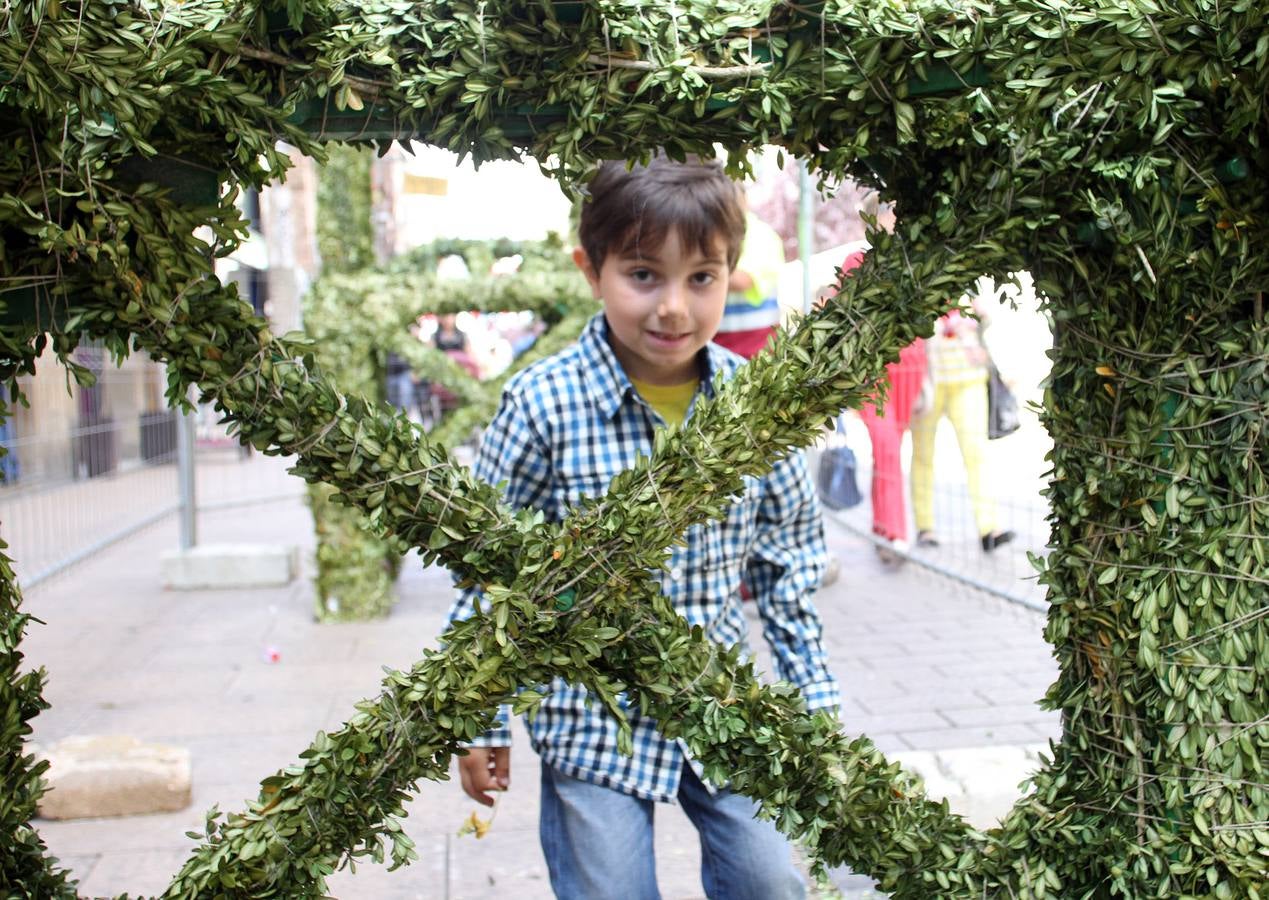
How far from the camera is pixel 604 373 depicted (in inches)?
90.3

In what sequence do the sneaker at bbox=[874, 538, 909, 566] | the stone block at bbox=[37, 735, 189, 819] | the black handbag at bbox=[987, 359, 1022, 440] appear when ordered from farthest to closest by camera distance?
the sneaker at bbox=[874, 538, 909, 566]
the black handbag at bbox=[987, 359, 1022, 440]
the stone block at bbox=[37, 735, 189, 819]

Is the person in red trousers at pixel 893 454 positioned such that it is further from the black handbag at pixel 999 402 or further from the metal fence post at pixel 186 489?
the metal fence post at pixel 186 489

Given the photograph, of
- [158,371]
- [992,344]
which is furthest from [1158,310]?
[158,371]

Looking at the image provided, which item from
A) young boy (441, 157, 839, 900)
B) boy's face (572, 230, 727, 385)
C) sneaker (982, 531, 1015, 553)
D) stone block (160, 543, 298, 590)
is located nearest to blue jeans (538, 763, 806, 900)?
young boy (441, 157, 839, 900)

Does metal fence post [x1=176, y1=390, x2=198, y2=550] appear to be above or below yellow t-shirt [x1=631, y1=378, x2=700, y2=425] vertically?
below

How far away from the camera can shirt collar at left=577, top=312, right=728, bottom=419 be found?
2264 millimetres

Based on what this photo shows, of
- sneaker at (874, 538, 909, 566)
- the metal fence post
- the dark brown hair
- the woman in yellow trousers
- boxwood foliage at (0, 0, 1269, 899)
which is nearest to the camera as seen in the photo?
boxwood foliage at (0, 0, 1269, 899)

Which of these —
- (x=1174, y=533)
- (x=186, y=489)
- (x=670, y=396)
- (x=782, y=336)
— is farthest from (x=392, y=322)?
(x=1174, y=533)

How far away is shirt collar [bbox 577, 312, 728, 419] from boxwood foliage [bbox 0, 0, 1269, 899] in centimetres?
70

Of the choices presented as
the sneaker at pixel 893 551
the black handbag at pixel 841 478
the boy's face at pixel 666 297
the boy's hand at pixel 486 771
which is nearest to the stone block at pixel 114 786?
the boy's hand at pixel 486 771

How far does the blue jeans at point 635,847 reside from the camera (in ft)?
7.04

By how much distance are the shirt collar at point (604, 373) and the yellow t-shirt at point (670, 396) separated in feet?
0.15

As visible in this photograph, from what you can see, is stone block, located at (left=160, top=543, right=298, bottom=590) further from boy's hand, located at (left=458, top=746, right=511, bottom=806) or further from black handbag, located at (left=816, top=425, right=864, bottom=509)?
boy's hand, located at (left=458, top=746, right=511, bottom=806)

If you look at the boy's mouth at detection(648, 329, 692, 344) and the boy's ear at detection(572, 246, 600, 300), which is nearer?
the boy's mouth at detection(648, 329, 692, 344)
